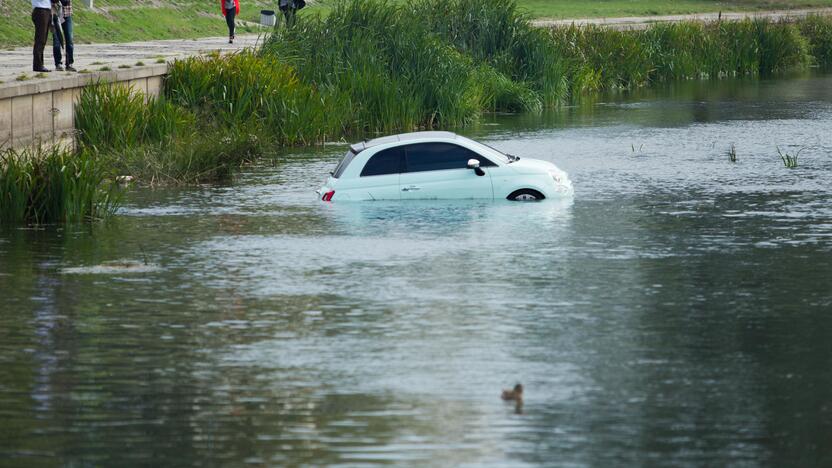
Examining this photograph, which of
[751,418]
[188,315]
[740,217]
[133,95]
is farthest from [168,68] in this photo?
[751,418]

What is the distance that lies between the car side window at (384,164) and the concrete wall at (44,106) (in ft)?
18.4

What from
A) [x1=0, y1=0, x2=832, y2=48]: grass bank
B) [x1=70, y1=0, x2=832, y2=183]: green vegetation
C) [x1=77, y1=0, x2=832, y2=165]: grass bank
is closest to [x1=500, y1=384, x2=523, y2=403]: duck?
[x1=77, y1=0, x2=832, y2=165]: grass bank

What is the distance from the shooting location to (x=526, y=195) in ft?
84.7

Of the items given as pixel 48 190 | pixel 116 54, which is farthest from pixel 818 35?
pixel 48 190

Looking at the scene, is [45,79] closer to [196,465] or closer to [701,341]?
[701,341]

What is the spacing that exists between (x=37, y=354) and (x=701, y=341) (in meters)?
6.29

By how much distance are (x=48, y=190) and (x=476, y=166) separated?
6.80m

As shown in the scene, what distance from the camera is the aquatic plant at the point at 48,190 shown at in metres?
24.0

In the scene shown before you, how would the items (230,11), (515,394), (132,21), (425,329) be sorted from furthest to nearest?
(132,21) → (230,11) → (425,329) → (515,394)

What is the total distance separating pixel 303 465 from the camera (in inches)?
422

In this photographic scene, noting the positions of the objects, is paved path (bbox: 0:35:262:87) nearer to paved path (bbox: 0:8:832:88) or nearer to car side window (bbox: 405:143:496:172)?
paved path (bbox: 0:8:832:88)

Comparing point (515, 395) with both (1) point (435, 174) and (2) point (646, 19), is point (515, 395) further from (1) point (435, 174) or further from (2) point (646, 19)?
(2) point (646, 19)

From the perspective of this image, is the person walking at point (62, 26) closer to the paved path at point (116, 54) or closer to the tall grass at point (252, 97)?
the paved path at point (116, 54)

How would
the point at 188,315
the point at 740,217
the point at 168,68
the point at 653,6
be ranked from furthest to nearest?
the point at 653,6 → the point at 168,68 → the point at 740,217 → the point at 188,315
